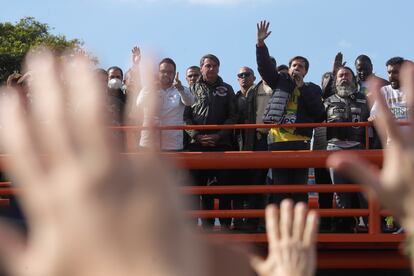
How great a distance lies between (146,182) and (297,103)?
5.61 m

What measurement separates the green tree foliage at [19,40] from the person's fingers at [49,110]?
28.5m

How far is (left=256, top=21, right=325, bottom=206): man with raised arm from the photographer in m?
5.95

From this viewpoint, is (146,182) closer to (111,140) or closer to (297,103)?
(111,140)

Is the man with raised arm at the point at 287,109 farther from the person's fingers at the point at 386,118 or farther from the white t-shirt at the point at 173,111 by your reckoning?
the person's fingers at the point at 386,118

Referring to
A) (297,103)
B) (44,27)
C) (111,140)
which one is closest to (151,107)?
(111,140)

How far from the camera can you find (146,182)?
0.67m

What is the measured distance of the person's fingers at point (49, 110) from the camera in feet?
2.20

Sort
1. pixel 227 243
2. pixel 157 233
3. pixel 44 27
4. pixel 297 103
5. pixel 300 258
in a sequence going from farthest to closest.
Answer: pixel 44 27, pixel 297 103, pixel 300 258, pixel 227 243, pixel 157 233

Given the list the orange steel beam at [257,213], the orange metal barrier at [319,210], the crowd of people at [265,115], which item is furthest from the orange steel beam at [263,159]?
the crowd of people at [265,115]

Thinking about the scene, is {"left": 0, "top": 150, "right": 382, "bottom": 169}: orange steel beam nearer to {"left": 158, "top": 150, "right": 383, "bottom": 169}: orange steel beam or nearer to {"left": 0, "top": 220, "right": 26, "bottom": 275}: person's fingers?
{"left": 158, "top": 150, "right": 383, "bottom": 169}: orange steel beam

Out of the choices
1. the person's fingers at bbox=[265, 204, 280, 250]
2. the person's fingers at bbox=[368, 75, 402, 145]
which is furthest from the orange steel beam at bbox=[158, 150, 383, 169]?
the person's fingers at bbox=[368, 75, 402, 145]

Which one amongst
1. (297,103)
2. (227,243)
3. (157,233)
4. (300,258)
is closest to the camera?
(157,233)

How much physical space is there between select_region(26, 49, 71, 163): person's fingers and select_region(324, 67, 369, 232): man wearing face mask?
543cm

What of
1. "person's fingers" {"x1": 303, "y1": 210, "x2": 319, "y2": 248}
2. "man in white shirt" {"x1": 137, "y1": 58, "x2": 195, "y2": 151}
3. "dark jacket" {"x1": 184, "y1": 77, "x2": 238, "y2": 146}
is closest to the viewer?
"person's fingers" {"x1": 303, "y1": 210, "x2": 319, "y2": 248}
